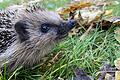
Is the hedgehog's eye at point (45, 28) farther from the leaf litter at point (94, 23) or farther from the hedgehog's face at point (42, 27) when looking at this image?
the leaf litter at point (94, 23)

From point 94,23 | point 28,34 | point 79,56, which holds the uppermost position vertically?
point 28,34

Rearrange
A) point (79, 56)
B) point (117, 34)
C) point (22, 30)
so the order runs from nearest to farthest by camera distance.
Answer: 1. point (22, 30)
2. point (79, 56)
3. point (117, 34)

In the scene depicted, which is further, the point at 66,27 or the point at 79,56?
the point at 79,56

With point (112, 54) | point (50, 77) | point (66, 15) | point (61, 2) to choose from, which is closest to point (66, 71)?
point (50, 77)

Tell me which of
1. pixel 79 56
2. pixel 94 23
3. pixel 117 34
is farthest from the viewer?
pixel 94 23

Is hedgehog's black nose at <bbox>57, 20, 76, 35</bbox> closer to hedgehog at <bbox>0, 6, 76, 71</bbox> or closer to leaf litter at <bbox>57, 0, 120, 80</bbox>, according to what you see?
hedgehog at <bbox>0, 6, 76, 71</bbox>

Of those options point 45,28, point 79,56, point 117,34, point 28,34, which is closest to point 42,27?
point 45,28

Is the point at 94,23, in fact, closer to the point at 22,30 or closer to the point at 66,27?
the point at 66,27

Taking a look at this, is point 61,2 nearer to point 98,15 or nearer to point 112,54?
point 98,15
